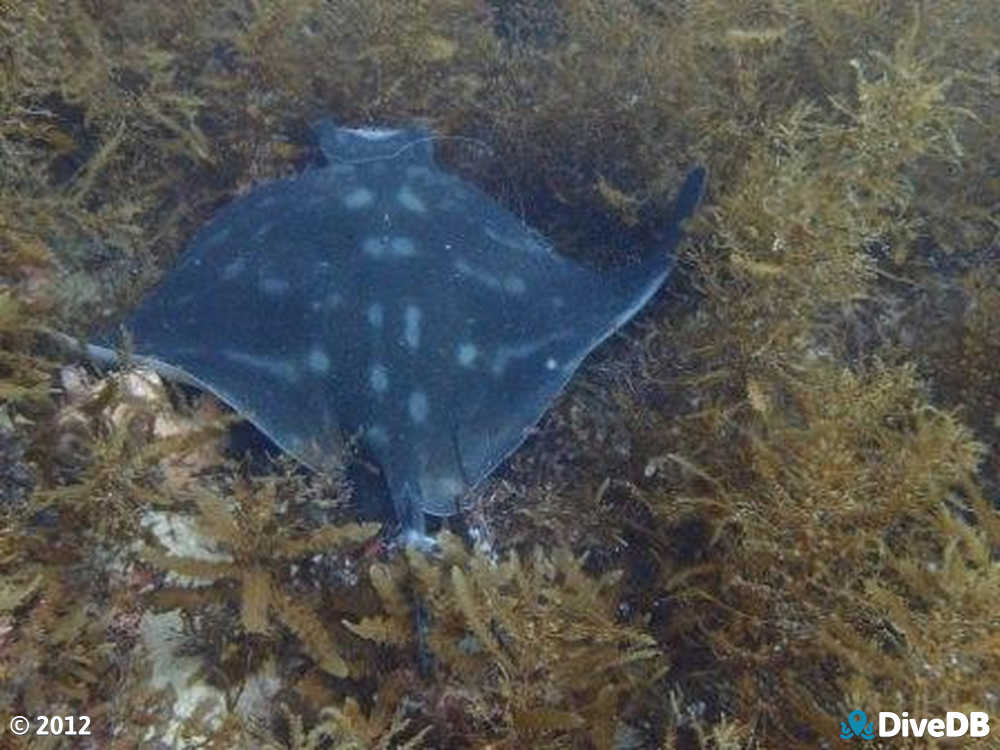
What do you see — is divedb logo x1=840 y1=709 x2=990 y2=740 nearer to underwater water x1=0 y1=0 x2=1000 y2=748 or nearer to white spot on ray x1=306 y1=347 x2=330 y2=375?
underwater water x1=0 y1=0 x2=1000 y2=748

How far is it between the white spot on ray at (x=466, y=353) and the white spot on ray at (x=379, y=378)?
38cm

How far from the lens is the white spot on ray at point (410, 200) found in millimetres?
4688

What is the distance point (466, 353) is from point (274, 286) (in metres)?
1.08

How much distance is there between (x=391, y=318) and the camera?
420 cm

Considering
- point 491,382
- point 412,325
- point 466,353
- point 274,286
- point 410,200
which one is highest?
point 410,200

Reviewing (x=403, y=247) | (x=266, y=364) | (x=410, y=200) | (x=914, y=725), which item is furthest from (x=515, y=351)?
(x=914, y=725)

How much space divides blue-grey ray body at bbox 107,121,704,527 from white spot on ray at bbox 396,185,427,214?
11 millimetres

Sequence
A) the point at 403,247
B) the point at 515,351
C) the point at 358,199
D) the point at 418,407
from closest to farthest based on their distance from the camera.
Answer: the point at 418,407 → the point at 515,351 → the point at 403,247 → the point at 358,199

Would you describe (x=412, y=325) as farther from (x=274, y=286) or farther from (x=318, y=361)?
(x=274, y=286)

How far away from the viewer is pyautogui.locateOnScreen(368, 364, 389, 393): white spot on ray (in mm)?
4047

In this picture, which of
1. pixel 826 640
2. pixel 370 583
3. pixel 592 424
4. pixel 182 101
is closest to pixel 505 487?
pixel 592 424

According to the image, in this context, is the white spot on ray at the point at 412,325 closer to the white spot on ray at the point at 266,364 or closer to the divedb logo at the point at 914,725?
the white spot on ray at the point at 266,364

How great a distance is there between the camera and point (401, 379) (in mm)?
4074

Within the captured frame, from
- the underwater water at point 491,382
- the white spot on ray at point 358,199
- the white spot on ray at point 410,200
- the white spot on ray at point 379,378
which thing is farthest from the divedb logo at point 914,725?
the white spot on ray at point 358,199
